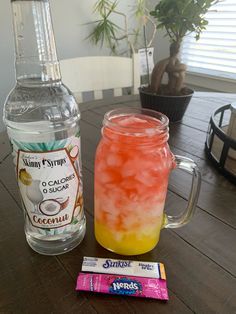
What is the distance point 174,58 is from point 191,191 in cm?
50

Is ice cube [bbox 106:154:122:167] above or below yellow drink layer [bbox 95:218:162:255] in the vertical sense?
above

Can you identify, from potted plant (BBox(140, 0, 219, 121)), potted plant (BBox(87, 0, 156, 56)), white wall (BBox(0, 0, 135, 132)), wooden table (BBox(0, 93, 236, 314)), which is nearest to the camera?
wooden table (BBox(0, 93, 236, 314))

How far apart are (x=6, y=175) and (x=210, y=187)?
407mm

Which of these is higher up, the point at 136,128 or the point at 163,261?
the point at 136,128

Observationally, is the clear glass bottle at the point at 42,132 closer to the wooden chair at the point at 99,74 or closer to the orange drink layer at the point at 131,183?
the orange drink layer at the point at 131,183

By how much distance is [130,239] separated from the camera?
0.36 metres

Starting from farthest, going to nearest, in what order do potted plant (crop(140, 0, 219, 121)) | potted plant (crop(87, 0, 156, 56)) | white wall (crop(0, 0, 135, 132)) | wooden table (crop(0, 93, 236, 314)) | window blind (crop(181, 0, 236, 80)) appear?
potted plant (crop(87, 0, 156, 56)), window blind (crop(181, 0, 236, 80)), white wall (crop(0, 0, 135, 132)), potted plant (crop(140, 0, 219, 121)), wooden table (crop(0, 93, 236, 314))

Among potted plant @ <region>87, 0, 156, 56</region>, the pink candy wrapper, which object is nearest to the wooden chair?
potted plant @ <region>87, 0, 156, 56</region>

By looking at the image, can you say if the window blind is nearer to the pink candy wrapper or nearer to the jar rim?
the jar rim

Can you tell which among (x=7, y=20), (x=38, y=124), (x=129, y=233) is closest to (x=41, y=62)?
(x=38, y=124)

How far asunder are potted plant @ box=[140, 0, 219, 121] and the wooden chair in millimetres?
347

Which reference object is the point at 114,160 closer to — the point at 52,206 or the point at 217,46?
the point at 52,206

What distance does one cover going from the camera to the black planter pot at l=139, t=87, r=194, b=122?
0.78m

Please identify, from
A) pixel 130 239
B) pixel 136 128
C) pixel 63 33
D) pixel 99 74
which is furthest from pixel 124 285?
pixel 63 33
